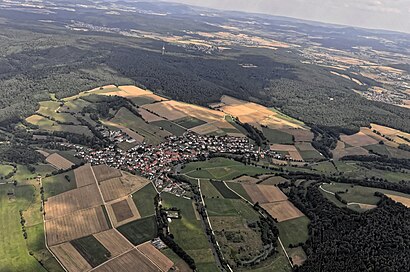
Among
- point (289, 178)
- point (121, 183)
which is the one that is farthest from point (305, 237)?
point (121, 183)

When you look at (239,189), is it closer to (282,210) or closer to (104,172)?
(282,210)

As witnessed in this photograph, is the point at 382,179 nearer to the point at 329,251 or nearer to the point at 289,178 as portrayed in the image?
the point at 289,178

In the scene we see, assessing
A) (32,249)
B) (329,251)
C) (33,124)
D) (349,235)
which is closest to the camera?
(32,249)

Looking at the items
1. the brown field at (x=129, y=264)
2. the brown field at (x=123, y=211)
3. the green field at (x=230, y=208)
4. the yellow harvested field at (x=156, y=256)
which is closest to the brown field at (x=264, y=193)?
the green field at (x=230, y=208)

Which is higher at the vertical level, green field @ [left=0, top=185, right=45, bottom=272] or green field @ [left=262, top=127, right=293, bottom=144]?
green field @ [left=262, top=127, right=293, bottom=144]

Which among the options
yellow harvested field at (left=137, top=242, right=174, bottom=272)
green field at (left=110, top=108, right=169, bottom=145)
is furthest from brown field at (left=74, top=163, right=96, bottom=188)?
yellow harvested field at (left=137, top=242, right=174, bottom=272)

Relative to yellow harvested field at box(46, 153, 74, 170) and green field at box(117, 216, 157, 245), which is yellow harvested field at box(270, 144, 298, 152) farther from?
yellow harvested field at box(46, 153, 74, 170)

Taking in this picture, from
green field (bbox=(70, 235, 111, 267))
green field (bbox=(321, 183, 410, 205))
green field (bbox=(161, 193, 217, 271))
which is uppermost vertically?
green field (bbox=(321, 183, 410, 205))
